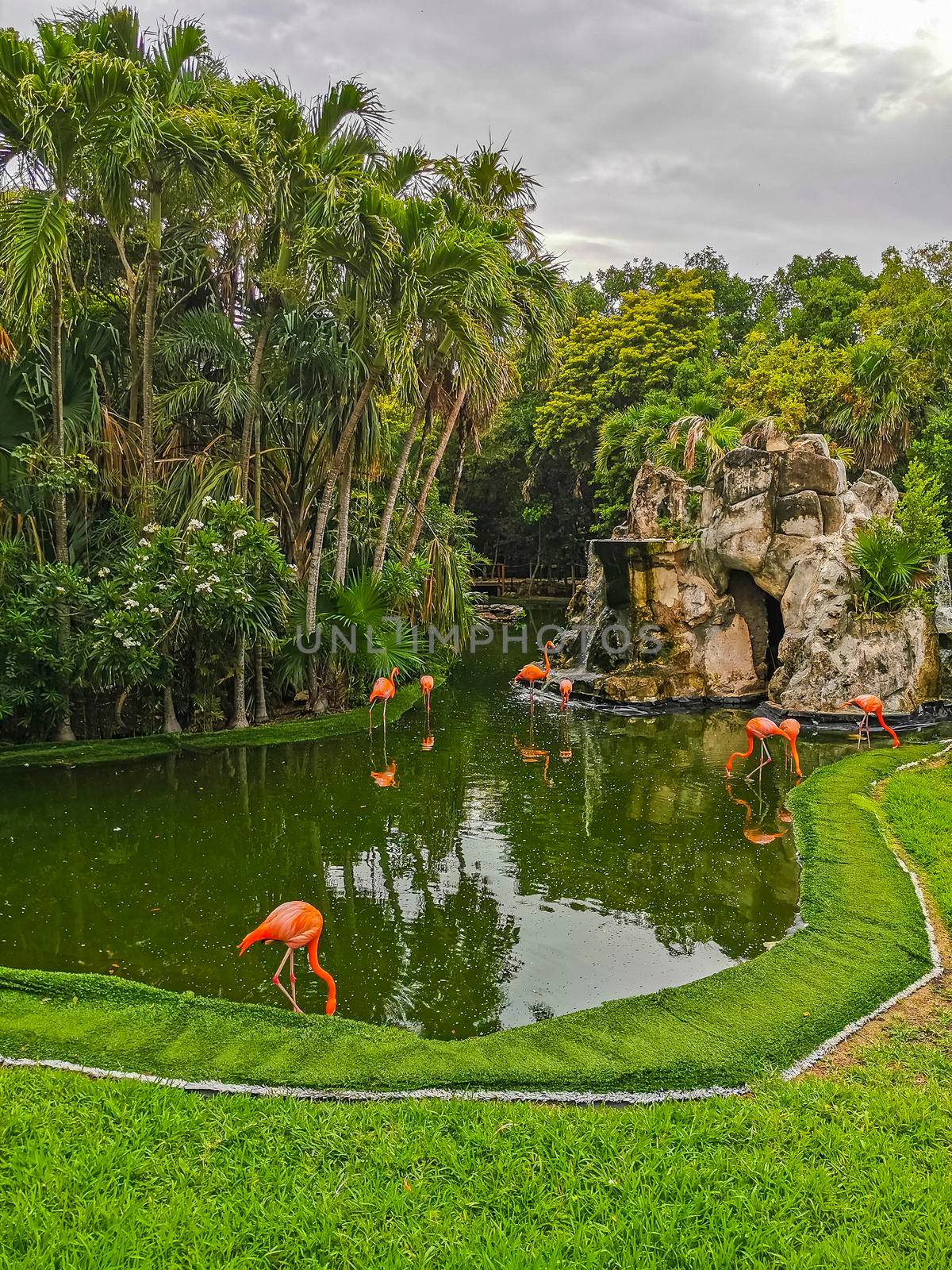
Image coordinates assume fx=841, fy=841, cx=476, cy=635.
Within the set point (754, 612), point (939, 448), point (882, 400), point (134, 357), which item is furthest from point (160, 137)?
point (882, 400)

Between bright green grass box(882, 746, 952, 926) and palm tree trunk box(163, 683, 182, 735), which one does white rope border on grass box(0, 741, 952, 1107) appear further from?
palm tree trunk box(163, 683, 182, 735)

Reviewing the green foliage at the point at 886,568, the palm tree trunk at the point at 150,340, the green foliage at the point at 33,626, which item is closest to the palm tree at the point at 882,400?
the green foliage at the point at 886,568

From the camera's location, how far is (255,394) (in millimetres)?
9539

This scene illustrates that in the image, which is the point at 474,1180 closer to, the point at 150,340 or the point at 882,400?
the point at 150,340

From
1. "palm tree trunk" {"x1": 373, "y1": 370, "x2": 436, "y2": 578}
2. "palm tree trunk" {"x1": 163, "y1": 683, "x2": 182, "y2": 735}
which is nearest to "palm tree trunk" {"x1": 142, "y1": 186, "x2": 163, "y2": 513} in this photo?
"palm tree trunk" {"x1": 163, "y1": 683, "x2": 182, "y2": 735}

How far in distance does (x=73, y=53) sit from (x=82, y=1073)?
8.56 m

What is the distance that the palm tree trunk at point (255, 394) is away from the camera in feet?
31.1

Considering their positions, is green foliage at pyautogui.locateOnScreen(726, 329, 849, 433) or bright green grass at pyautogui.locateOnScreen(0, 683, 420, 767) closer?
bright green grass at pyautogui.locateOnScreen(0, 683, 420, 767)

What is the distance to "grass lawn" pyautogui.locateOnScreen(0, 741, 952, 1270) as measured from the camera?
2463mm

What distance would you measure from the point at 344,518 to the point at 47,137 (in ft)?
16.2

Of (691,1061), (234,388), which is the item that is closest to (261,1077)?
(691,1061)

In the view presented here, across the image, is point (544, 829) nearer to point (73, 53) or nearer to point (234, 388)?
point (234, 388)

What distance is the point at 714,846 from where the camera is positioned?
6.74 m

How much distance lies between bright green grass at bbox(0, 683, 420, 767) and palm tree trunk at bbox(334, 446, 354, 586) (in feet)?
6.15
